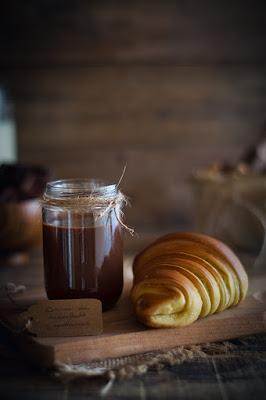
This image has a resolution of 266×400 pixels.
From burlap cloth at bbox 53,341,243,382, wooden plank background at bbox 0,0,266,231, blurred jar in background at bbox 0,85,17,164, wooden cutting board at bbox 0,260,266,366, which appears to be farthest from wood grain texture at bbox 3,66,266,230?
burlap cloth at bbox 53,341,243,382

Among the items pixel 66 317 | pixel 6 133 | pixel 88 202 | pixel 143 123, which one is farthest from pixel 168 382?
pixel 143 123

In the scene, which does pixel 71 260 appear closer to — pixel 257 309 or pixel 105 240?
pixel 105 240

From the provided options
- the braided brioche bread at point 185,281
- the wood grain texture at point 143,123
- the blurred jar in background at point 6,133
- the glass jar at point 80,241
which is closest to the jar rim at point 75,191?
the glass jar at point 80,241

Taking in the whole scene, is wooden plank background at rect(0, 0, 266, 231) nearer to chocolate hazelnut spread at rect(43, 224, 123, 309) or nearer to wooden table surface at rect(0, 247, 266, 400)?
chocolate hazelnut spread at rect(43, 224, 123, 309)

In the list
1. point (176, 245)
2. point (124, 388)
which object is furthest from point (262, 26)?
point (124, 388)

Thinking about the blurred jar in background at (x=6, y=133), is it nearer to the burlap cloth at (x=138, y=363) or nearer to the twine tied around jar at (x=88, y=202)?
the twine tied around jar at (x=88, y=202)

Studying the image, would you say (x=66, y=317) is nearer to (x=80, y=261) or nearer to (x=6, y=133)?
(x=80, y=261)
